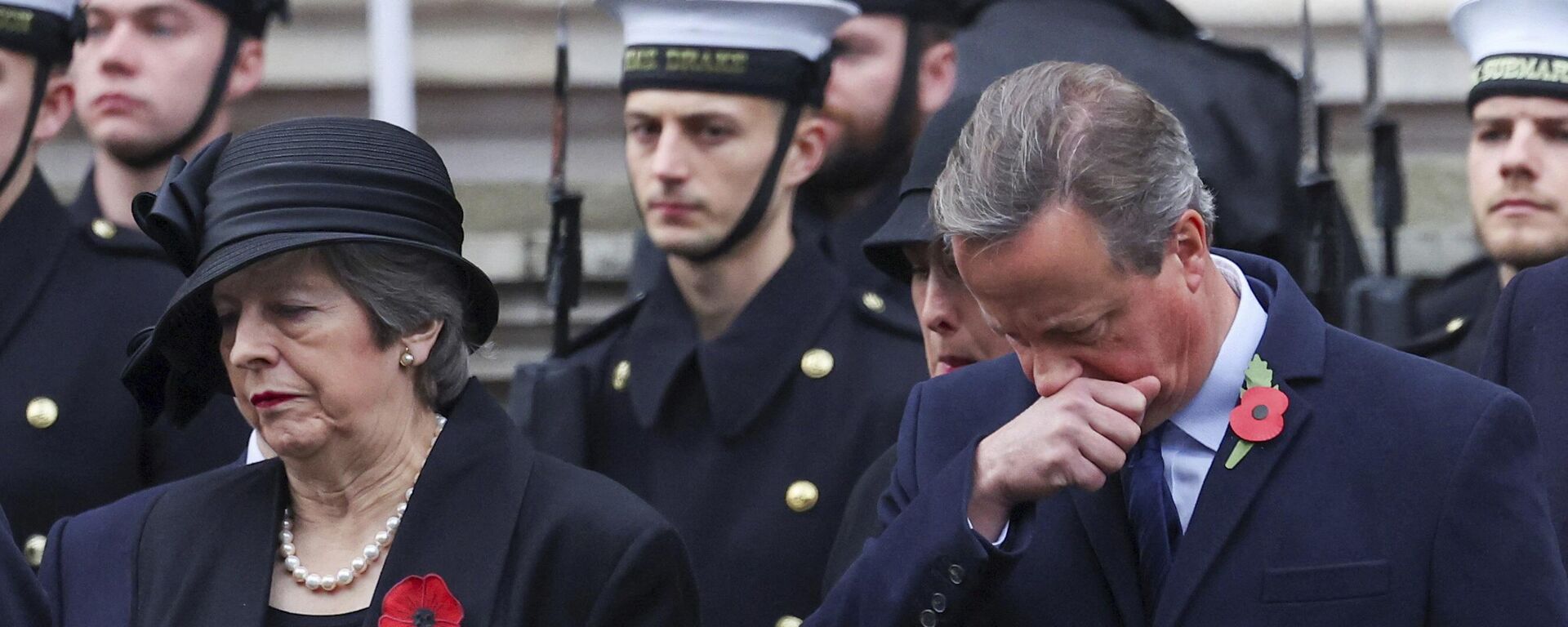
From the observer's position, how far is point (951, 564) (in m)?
3.22

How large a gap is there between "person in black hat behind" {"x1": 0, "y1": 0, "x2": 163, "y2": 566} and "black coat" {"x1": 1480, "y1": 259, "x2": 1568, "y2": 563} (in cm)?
268

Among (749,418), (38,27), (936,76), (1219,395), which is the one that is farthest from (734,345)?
(1219,395)

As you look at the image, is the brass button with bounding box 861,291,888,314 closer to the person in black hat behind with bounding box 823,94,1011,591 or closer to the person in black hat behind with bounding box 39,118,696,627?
the person in black hat behind with bounding box 823,94,1011,591

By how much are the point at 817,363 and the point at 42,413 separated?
1.58 m

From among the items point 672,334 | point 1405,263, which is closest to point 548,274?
point 672,334

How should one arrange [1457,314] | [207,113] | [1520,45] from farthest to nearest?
1. [1457,314]
2. [207,113]
3. [1520,45]

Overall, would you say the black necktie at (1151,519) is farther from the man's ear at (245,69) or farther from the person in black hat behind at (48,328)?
the man's ear at (245,69)

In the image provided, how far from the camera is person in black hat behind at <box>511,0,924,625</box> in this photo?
5.18 metres

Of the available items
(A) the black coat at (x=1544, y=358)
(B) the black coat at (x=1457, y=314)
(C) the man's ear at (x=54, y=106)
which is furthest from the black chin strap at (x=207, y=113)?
(A) the black coat at (x=1544, y=358)

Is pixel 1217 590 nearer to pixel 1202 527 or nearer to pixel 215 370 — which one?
pixel 1202 527

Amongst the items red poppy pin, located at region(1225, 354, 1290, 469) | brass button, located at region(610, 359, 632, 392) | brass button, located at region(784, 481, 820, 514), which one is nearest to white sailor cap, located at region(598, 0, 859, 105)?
brass button, located at region(610, 359, 632, 392)

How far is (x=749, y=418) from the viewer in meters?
5.35

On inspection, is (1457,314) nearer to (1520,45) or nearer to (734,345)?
(1520,45)

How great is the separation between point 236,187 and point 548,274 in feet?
7.50
